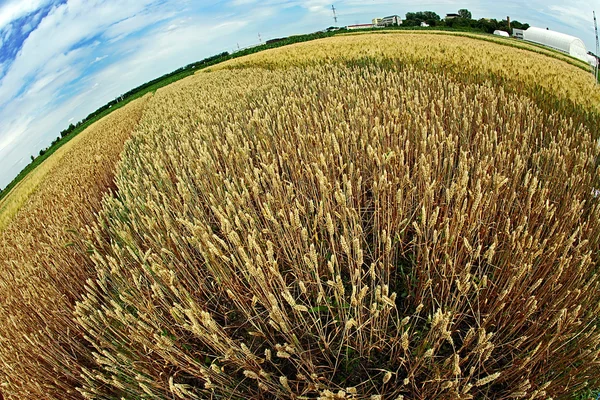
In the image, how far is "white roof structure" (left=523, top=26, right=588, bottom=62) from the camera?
13789 mm

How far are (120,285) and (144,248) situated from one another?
49 cm

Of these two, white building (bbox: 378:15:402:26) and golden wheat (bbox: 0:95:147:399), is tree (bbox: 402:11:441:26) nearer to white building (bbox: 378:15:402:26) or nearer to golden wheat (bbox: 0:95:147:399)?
white building (bbox: 378:15:402:26)

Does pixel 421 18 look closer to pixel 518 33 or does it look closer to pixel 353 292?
pixel 518 33

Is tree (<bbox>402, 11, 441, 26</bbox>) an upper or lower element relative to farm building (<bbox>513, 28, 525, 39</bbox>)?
upper

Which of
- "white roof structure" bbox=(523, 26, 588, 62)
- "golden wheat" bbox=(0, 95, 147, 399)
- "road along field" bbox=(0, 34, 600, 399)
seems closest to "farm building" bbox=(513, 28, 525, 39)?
"white roof structure" bbox=(523, 26, 588, 62)

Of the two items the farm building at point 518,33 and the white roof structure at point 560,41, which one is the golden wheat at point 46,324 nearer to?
the white roof structure at point 560,41

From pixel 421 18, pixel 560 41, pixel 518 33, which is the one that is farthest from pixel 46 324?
pixel 421 18

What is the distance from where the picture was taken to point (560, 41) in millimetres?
15000

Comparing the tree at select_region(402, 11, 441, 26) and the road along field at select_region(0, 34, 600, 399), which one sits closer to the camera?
the road along field at select_region(0, 34, 600, 399)

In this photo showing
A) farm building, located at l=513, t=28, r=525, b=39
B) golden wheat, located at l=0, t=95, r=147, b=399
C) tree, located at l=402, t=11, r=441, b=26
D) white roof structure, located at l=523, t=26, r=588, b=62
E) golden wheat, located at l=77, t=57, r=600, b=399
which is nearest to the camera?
golden wheat, located at l=77, t=57, r=600, b=399

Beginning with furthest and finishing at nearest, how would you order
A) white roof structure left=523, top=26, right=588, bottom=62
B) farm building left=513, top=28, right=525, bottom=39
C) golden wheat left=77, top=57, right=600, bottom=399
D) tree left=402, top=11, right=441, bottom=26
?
tree left=402, top=11, right=441, bottom=26, farm building left=513, top=28, right=525, bottom=39, white roof structure left=523, top=26, right=588, bottom=62, golden wheat left=77, top=57, right=600, bottom=399

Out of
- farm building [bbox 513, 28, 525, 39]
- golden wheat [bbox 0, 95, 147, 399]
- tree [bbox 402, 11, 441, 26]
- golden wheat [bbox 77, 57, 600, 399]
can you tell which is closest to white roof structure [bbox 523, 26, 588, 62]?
farm building [bbox 513, 28, 525, 39]

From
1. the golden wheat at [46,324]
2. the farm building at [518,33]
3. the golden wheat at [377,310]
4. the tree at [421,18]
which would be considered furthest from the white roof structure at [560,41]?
the golden wheat at [46,324]

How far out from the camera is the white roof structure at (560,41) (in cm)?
1379
